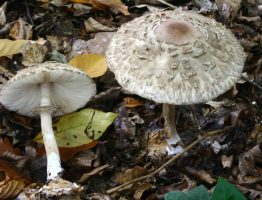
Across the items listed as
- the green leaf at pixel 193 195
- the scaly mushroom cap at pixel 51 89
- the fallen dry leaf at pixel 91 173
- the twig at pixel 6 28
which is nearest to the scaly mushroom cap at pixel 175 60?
the scaly mushroom cap at pixel 51 89

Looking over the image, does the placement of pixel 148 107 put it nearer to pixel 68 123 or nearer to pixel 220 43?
pixel 68 123

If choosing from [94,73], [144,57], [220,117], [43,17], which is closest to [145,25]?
[144,57]

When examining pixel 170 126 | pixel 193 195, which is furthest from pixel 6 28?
pixel 193 195

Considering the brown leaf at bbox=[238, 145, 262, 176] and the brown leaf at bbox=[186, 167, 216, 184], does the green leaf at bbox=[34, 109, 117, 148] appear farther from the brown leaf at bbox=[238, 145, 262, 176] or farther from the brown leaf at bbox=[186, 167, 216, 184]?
the brown leaf at bbox=[238, 145, 262, 176]

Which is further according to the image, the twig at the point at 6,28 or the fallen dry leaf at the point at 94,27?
the fallen dry leaf at the point at 94,27

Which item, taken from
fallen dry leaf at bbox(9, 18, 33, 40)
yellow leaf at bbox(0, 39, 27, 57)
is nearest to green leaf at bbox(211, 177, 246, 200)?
yellow leaf at bbox(0, 39, 27, 57)

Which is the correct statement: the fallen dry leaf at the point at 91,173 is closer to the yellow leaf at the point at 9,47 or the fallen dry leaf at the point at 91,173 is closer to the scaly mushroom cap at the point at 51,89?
the scaly mushroom cap at the point at 51,89
